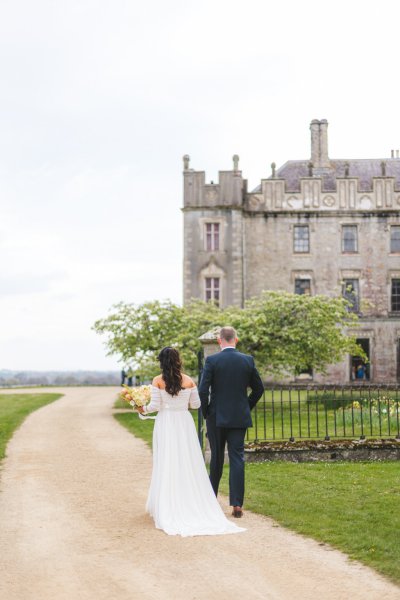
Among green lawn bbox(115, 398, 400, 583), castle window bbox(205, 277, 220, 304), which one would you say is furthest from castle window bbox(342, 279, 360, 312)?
green lawn bbox(115, 398, 400, 583)

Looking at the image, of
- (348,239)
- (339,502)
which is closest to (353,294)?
(348,239)

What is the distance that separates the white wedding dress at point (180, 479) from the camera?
8391mm

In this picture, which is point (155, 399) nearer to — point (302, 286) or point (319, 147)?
point (302, 286)

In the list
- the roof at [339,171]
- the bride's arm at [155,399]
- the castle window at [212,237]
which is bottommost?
the bride's arm at [155,399]

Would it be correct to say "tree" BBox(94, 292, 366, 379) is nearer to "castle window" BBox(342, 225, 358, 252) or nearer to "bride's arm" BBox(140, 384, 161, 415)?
"castle window" BBox(342, 225, 358, 252)

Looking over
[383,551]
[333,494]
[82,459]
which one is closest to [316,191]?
[82,459]

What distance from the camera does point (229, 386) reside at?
9.25m

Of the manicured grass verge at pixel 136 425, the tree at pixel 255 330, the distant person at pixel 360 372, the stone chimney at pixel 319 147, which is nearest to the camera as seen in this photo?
the manicured grass verge at pixel 136 425

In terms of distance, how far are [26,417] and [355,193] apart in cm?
2313

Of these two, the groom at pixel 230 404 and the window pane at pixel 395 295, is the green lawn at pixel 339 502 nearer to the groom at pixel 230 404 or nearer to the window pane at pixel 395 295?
the groom at pixel 230 404

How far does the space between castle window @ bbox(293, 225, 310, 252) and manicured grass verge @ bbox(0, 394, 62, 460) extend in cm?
1502

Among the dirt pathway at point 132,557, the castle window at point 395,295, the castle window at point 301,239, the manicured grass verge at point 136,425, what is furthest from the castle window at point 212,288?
the dirt pathway at point 132,557

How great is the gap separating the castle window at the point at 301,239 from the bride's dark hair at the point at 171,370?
32201 mm

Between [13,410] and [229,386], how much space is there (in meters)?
19.9
